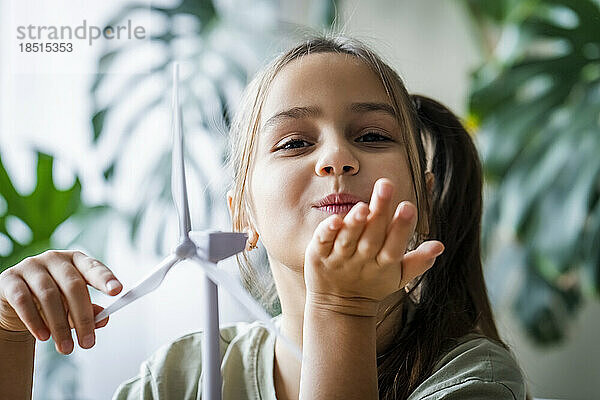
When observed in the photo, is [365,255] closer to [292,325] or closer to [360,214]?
[360,214]

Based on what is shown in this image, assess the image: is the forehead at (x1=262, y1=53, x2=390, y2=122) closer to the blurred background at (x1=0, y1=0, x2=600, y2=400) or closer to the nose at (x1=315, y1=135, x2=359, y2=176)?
the nose at (x1=315, y1=135, x2=359, y2=176)

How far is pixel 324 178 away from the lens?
28.9 inches

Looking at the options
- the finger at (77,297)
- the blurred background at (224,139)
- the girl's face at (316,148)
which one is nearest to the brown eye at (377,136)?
the girl's face at (316,148)

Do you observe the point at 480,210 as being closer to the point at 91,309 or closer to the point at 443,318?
the point at 443,318

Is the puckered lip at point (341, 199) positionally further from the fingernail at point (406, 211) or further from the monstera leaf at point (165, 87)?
the monstera leaf at point (165, 87)

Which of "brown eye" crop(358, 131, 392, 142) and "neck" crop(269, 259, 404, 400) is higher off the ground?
"brown eye" crop(358, 131, 392, 142)

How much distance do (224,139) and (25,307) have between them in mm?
1164

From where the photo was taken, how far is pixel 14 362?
76 centimetres

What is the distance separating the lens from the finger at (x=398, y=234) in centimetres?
55

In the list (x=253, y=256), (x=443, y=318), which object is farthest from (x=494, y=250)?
(x=443, y=318)

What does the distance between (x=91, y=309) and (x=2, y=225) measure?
3.44 ft

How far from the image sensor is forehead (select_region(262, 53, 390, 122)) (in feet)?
2.63

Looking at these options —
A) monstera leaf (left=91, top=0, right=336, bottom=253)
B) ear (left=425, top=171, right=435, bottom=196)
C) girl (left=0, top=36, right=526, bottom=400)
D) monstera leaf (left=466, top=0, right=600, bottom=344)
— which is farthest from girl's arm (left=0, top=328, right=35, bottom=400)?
monstera leaf (left=466, top=0, right=600, bottom=344)

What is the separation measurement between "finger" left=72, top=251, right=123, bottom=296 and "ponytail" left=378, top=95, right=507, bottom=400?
35 centimetres
